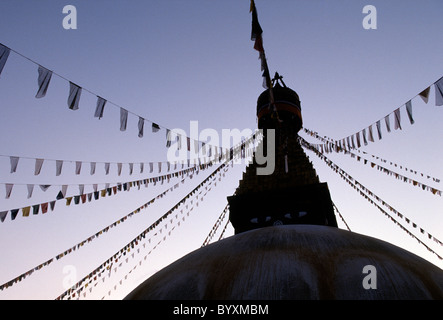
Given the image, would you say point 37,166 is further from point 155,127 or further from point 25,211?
point 155,127

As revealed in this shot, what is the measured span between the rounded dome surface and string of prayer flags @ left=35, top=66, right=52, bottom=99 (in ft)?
13.4

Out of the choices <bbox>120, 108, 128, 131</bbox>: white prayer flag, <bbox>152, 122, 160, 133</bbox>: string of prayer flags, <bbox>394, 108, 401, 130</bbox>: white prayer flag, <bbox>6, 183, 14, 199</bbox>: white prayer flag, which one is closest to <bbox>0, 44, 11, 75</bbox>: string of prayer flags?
<bbox>120, 108, 128, 131</bbox>: white prayer flag

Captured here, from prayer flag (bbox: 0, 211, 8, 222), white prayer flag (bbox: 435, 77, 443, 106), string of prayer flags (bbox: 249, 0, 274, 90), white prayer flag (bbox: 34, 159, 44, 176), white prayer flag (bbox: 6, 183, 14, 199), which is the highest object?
string of prayer flags (bbox: 249, 0, 274, 90)

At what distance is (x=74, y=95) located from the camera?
5477 mm

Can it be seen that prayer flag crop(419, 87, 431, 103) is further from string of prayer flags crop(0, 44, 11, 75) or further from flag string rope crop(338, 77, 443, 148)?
string of prayer flags crop(0, 44, 11, 75)

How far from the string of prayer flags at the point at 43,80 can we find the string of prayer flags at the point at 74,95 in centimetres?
44

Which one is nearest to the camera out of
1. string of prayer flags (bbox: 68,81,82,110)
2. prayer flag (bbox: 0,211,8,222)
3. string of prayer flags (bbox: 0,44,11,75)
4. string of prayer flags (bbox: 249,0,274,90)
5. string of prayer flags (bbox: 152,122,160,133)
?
string of prayer flags (bbox: 0,44,11,75)

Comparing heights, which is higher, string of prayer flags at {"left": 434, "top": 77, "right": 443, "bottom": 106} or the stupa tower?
string of prayer flags at {"left": 434, "top": 77, "right": 443, "bottom": 106}

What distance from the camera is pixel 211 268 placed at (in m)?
4.73

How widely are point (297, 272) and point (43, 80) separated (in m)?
5.49

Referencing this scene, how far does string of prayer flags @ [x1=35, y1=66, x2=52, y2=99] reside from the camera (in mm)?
4930
